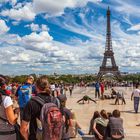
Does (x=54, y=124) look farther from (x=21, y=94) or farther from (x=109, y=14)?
(x=109, y=14)

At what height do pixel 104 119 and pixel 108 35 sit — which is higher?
pixel 108 35

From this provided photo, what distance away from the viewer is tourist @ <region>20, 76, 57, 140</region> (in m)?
5.21

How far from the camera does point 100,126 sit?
841 cm

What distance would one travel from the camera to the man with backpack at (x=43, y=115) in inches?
198

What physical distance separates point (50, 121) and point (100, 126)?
3.55m

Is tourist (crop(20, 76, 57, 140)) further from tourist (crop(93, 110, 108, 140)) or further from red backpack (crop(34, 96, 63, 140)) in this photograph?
tourist (crop(93, 110, 108, 140))

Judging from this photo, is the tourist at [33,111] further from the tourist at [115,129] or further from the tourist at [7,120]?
the tourist at [115,129]

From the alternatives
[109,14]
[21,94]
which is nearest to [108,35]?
[109,14]

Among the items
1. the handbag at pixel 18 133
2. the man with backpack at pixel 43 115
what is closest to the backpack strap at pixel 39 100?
the man with backpack at pixel 43 115

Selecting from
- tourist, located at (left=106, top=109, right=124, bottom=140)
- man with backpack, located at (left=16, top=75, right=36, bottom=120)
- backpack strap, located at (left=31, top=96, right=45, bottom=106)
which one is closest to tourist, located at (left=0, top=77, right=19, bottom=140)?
backpack strap, located at (left=31, top=96, right=45, bottom=106)

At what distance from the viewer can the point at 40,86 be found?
5418mm

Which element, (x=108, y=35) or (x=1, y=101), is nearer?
(x=1, y=101)

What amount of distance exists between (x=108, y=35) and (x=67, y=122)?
117011 millimetres

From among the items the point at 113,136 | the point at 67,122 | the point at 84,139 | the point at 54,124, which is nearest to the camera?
the point at 54,124
